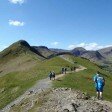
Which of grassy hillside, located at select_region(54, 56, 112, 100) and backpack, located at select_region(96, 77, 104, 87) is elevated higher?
backpack, located at select_region(96, 77, 104, 87)

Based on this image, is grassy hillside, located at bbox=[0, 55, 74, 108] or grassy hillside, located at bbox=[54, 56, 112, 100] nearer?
grassy hillside, located at bbox=[54, 56, 112, 100]

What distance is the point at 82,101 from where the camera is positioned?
3794 centimetres

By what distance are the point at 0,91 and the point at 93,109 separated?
182 feet

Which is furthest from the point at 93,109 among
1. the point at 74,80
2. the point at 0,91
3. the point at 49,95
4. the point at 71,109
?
the point at 0,91

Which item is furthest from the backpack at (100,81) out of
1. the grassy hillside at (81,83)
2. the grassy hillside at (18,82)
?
the grassy hillside at (18,82)

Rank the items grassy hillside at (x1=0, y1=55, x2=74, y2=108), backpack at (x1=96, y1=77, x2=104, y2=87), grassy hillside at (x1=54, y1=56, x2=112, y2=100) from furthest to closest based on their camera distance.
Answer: grassy hillside at (x1=0, y1=55, x2=74, y2=108) < grassy hillside at (x1=54, y1=56, x2=112, y2=100) < backpack at (x1=96, y1=77, x2=104, y2=87)

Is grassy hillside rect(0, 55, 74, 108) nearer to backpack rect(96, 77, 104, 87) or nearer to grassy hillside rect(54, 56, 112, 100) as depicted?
grassy hillside rect(54, 56, 112, 100)

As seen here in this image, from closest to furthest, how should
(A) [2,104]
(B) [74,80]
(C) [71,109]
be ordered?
(C) [71,109] < (A) [2,104] < (B) [74,80]

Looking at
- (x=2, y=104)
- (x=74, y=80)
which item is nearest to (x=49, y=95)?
(x=2, y=104)

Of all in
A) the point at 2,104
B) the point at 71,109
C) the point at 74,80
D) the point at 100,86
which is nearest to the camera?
the point at 71,109

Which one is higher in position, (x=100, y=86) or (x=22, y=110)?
(x=100, y=86)

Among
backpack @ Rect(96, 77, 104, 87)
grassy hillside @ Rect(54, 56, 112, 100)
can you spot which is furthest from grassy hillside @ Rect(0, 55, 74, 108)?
backpack @ Rect(96, 77, 104, 87)

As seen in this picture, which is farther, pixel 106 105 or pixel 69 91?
pixel 69 91

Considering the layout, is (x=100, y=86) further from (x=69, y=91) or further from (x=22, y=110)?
(x=22, y=110)
